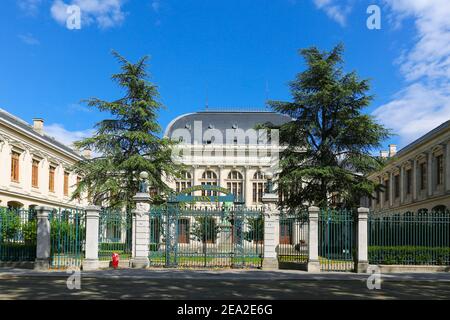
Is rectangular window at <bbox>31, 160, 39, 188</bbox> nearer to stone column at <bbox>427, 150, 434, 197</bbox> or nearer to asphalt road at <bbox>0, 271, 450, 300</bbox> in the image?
asphalt road at <bbox>0, 271, 450, 300</bbox>

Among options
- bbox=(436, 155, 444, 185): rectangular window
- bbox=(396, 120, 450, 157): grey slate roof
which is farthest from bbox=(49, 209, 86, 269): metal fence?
bbox=(436, 155, 444, 185): rectangular window

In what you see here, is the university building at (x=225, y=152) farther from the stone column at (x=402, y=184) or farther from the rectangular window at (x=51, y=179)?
the stone column at (x=402, y=184)

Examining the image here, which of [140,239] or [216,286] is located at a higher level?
[140,239]

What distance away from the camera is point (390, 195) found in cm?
4691

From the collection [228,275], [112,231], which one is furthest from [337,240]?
[112,231]

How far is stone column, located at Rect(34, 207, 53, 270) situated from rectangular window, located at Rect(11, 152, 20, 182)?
1845 cm

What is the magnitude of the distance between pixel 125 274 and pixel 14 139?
74.6 feet

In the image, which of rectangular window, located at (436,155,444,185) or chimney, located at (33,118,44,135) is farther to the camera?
chimney, located at (33,118,44,135)

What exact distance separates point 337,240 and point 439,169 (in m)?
19.2

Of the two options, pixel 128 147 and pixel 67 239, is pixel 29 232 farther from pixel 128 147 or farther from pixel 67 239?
pixel 128 147

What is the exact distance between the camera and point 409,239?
2003cm

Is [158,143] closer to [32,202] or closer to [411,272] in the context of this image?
[32,202]

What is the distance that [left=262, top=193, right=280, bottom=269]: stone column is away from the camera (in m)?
19.4

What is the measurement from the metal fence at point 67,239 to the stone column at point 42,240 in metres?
0.43
